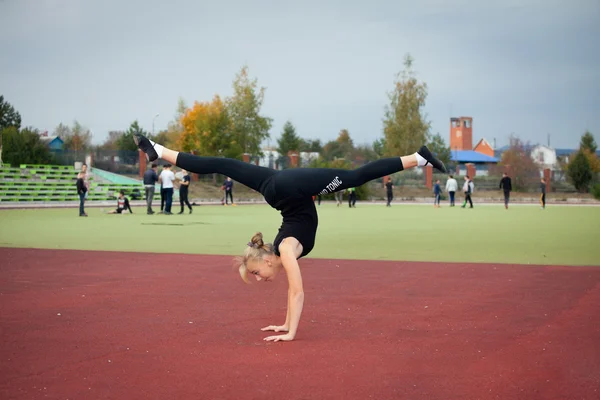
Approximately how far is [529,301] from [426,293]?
49.4 inches

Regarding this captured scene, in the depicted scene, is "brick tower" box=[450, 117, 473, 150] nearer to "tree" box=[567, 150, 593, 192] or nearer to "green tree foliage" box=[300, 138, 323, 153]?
"green tree foliage" box=[300, 138, 323, 153]

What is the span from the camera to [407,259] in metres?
12.8

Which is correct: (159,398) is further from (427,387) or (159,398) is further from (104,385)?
(427,387)

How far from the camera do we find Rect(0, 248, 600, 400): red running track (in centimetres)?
486

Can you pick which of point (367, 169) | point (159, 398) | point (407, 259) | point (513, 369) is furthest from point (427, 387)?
point (407, 259)

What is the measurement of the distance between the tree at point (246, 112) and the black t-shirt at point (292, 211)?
61962mm

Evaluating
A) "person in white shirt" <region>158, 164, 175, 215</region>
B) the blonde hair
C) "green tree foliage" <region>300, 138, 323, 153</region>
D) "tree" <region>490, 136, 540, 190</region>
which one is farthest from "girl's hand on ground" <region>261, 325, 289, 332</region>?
"green tree foliage" <region>300, 138, 323, 153</region>

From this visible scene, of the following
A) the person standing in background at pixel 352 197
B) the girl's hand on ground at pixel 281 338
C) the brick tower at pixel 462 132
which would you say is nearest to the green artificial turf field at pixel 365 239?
the girl's hand on ground at pixel 281 338

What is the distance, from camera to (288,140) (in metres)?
104

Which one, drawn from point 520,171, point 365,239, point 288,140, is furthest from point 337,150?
point 365,239

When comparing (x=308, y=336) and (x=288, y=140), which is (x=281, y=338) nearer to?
(x=308, y=336)

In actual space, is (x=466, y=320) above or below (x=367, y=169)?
below

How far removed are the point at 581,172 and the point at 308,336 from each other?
62.7 m

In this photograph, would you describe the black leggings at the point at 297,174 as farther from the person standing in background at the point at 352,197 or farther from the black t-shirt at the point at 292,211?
the person standing in background at the point at 352,197
